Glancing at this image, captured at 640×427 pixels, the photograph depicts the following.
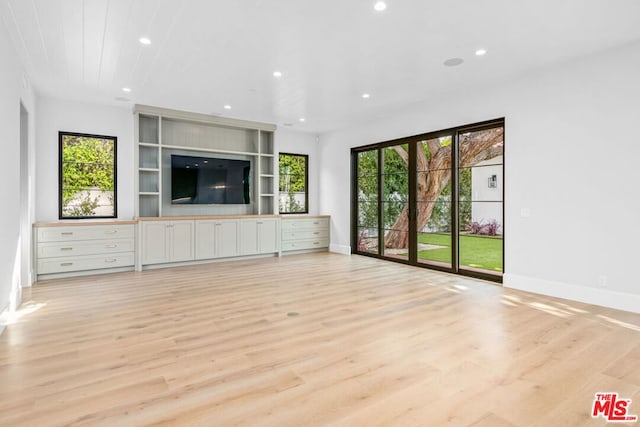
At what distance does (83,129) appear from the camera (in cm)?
616

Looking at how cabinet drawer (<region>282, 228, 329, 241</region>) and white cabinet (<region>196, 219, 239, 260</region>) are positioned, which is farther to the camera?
cabinet drawer (<region>282, 228, 329, 241</region>)

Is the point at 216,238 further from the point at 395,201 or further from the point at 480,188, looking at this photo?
the point at 480,188

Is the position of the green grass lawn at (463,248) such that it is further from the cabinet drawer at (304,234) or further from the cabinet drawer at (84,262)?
the cabinet drawer at (84,262)

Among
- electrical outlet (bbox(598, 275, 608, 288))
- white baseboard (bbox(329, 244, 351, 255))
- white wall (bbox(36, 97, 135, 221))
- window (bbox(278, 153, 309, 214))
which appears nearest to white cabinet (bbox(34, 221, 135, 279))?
white wall (bbox(36, 97, 135, 221))

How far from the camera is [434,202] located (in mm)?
6203

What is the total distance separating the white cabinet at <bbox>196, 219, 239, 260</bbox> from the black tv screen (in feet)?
2.05

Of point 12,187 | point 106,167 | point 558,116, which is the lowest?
point 12,187

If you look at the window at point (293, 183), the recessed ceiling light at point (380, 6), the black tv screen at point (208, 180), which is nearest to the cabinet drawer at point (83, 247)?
the black tv screen at point (208, 180)

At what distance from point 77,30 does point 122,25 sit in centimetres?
52

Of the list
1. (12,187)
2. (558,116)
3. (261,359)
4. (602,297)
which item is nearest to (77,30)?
(12,187)

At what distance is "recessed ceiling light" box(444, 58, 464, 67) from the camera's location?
4312 mm

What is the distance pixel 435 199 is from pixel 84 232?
581 cm

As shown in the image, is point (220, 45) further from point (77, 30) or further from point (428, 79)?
point (428, 79)

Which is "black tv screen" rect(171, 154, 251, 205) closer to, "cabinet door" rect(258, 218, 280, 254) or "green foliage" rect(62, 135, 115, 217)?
"cabinet door" rect(258, 218, 280, 254)
